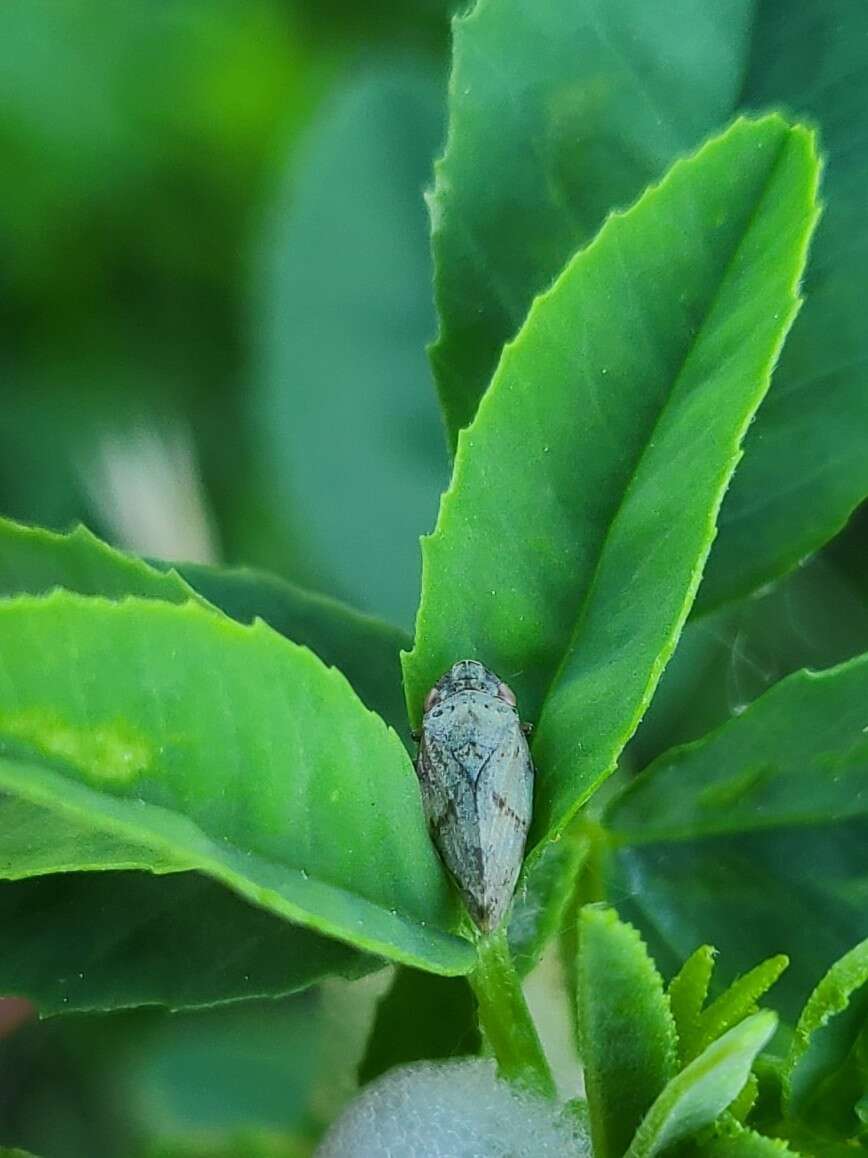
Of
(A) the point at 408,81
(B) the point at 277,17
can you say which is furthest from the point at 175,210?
(A) the point at 408,81

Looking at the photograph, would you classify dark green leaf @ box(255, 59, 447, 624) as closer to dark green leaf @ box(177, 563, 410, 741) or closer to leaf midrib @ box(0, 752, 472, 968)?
dark green leaf @ box(177, 563, 410, 741)

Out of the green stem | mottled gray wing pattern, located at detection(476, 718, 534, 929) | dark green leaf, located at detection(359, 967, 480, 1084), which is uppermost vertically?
mottled gray wing pattern, located at detection(476, 718, 534, 929)

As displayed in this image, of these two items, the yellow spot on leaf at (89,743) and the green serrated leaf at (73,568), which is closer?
the yellow spot on leaf at (89,743)

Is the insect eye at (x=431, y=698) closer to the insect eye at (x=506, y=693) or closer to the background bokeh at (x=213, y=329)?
the insect eye at (x=506, y=693)

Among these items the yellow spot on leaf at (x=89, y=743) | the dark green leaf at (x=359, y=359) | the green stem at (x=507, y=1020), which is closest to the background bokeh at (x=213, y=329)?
the dark green leaf at (x=359, y=359)

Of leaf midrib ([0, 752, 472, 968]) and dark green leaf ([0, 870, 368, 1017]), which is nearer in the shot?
leaf midrib ([0, 752, 472, 968])

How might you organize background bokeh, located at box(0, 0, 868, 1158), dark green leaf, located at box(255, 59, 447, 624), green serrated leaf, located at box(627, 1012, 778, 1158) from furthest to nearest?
dark green leaf, located at box(255, 59, 447, 624) < background bokeh, located at box(0, 0, 868, 1158) < green serrated leaf, located at box(627, 1012, 778, 1158)

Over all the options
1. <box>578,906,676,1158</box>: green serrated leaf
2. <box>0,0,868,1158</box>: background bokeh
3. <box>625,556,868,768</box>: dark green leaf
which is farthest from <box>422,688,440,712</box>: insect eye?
<box>625,556,868,768</box>: dark green leaf
